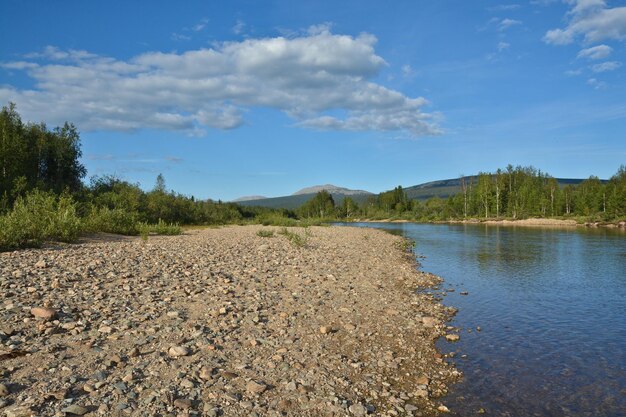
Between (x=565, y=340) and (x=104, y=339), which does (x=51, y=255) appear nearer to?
(x=104, y=339)

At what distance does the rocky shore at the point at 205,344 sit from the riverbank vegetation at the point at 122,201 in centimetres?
765

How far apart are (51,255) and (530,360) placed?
54.6 ft

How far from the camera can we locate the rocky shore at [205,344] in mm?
6004

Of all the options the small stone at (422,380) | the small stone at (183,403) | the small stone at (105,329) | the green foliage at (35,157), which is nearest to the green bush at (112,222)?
the green foliage at (35,157)

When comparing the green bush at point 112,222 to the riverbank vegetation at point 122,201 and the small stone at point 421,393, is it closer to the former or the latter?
the riverbank vegetation at point 122,201

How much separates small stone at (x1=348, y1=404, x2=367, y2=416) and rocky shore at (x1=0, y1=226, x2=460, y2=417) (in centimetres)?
2

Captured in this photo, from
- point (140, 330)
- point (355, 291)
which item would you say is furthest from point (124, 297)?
point (355, 291)

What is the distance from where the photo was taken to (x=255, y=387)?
21.4ft

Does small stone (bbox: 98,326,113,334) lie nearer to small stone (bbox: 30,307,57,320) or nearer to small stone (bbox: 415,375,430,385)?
small stone (bbox: 30,307,57,320)

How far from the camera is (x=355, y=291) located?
14.5m

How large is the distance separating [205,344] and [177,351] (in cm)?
68

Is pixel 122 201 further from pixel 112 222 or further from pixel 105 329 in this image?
pixel 105 329

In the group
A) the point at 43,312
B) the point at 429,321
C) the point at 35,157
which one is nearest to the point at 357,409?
the point at 429,321

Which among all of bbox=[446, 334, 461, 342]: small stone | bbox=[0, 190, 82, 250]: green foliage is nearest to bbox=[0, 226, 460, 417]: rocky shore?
bbox=[446, 334, 461, 342]: small stone
